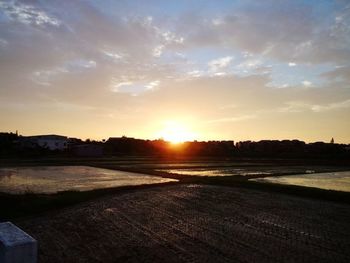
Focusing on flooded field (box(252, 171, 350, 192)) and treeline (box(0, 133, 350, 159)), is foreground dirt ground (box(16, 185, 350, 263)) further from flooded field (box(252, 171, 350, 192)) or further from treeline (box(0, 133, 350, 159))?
treeline (box(0, 133, 350, 159))

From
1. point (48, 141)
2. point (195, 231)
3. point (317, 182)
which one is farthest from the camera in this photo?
point (48, 141)

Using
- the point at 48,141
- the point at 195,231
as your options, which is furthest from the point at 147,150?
the point at 195,231

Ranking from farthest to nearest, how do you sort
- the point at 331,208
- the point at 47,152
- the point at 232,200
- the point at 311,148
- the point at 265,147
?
the point at 265,147, the point at 311,148, the point at 47,152, the point at 232,200, the point at 331,208

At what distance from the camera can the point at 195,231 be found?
11.6 m

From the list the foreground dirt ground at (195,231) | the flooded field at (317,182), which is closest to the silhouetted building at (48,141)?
the flooded field at (317,182)

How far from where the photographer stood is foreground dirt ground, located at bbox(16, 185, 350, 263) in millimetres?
9359

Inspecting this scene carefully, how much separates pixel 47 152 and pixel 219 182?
55.7 m

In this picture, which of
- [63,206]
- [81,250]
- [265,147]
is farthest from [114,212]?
[265,147]

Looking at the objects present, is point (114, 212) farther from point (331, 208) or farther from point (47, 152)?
point (47, 152)

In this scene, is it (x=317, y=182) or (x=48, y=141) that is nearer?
(x=317, y=182)

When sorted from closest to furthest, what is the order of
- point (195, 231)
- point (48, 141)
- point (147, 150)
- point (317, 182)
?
point (195, 231), point (317, 182), point (48, 141), point (147, 150)

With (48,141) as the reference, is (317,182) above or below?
below

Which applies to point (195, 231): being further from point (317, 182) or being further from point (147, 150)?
point (147, 150)

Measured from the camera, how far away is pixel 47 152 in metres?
75.1
